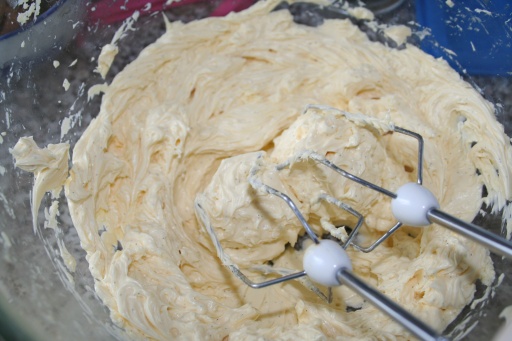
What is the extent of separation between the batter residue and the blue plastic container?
64 mm

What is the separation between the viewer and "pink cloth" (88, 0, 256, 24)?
1501mm

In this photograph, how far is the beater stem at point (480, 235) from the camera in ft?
2.71

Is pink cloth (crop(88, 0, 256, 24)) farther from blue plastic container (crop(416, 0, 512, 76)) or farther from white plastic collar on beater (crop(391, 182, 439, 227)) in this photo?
white plastic collar on beater (crop(391, 182, 439, 227))

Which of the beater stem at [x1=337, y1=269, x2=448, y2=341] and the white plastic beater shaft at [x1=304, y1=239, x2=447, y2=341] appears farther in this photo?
the white plastic beater shaft at [x1=304, y1=239, x2=447, y2=341]

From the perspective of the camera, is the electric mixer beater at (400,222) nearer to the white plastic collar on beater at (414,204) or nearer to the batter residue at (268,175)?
the white plastic collar on beater at (414,204)

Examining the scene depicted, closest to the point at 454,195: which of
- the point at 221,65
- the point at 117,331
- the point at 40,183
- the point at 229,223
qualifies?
the point at 229,223

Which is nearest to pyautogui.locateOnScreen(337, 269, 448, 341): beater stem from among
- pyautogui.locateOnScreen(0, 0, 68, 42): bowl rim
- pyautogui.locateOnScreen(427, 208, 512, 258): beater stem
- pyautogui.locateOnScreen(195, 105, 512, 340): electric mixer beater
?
pyautogui.locateOnScreen(195, 105, 512, 340): electric mixer beater

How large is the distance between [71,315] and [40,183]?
37 centimetres

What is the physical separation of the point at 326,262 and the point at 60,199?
79 cm

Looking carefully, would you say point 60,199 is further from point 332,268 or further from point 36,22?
point 332,268

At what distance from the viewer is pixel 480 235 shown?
0.86 metres

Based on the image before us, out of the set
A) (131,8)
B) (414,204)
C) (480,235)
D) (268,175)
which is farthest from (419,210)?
(131,8)

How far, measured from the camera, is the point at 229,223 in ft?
4.58

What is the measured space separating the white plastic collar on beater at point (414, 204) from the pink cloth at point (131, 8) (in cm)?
98
